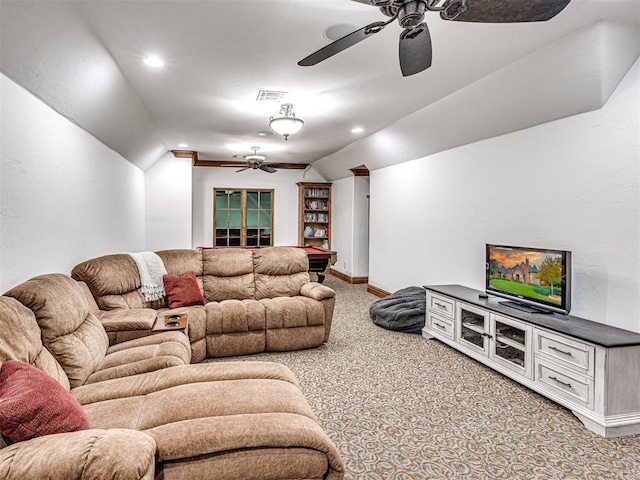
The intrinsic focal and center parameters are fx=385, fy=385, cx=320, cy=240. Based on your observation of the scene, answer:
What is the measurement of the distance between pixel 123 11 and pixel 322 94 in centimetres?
203

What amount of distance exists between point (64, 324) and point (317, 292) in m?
2.44

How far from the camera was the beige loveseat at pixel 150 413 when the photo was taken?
1235 mm

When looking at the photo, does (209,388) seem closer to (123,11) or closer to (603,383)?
(123,11)

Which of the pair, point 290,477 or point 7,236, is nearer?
point 290,477

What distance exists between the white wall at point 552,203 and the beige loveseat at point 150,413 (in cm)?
258

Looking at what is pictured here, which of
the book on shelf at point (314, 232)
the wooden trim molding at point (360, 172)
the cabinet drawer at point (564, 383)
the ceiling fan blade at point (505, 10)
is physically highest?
the wooden trim molding at point (360, 172)

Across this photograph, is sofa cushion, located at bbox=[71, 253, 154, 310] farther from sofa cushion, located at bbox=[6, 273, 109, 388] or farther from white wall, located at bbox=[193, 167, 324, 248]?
white wall, located at bbox=[193, 167, 324, 248]

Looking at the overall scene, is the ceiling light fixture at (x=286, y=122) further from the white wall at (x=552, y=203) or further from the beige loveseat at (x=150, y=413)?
the beige loveseat at (x=150, y=413)

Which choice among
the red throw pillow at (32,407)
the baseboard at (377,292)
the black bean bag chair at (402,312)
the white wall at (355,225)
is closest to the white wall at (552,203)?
the black bean bag chair at (402,312)

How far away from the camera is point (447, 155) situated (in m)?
5.00

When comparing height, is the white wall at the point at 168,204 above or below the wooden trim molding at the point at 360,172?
below

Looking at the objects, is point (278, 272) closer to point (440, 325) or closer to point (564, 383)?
point (440, 325)

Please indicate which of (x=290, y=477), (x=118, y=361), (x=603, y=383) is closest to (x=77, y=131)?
(x=118, y=361)

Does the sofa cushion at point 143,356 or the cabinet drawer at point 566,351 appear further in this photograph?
the cabinet drawer at point 566,351
